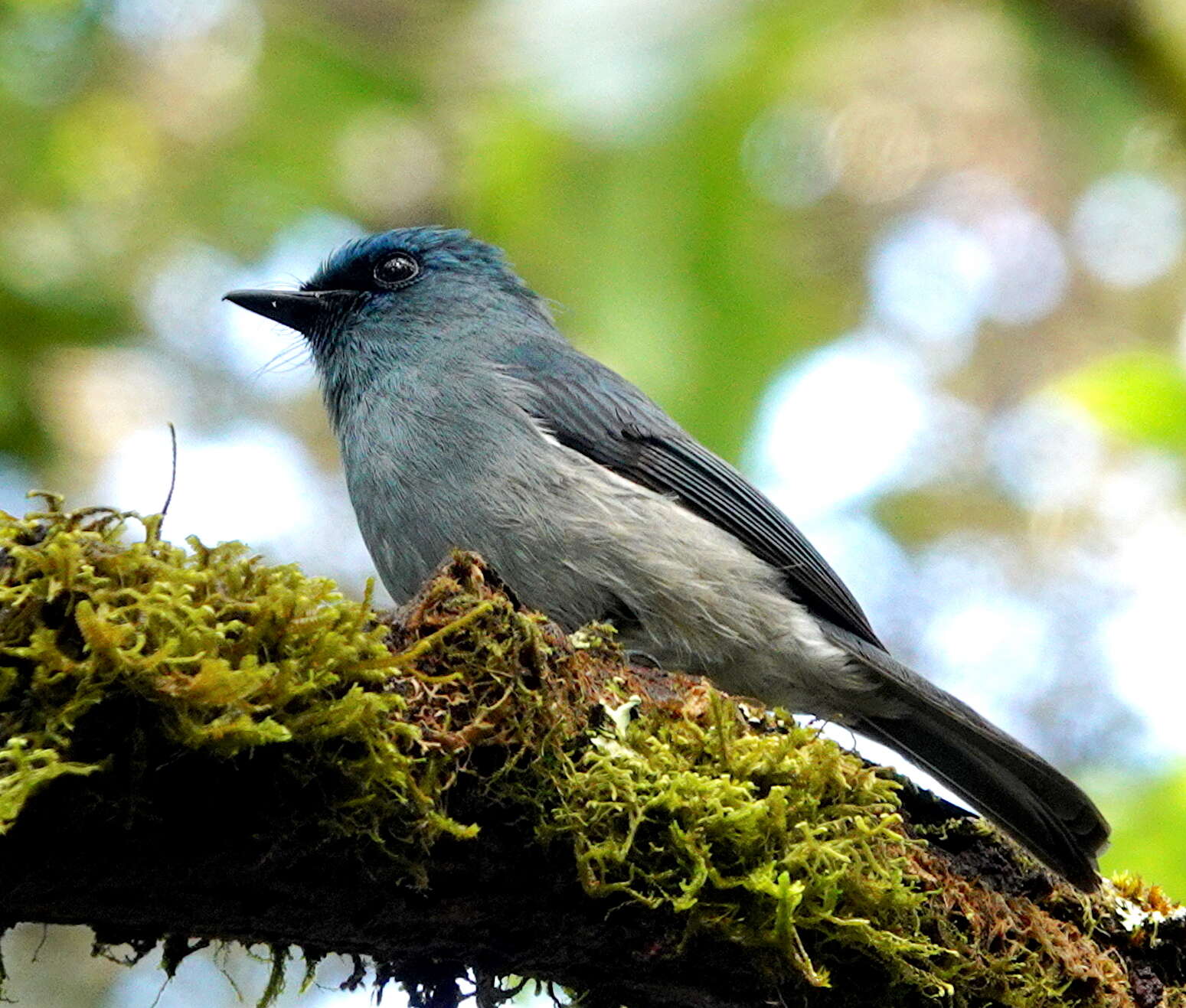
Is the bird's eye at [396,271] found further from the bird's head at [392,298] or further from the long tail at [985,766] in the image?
the long tail at [985,766]

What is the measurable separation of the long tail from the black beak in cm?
237

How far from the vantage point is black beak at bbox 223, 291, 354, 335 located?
6.00 m

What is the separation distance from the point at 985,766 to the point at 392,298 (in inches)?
116

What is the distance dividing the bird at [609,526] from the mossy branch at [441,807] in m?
1.15

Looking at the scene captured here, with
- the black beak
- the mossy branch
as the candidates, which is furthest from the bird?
the mossy branch

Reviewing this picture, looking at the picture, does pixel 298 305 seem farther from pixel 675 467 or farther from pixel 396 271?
pixel 675 467

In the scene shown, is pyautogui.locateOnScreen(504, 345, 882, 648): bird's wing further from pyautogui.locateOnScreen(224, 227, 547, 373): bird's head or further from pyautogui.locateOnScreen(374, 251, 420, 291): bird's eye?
pyautogui.locateOnScreen(374, 251, 420, 291): bird's eye

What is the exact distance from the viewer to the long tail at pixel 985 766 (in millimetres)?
4184

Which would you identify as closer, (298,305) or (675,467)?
(675,467)

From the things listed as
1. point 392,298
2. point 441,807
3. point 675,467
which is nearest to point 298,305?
point 392,298

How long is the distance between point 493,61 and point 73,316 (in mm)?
2123

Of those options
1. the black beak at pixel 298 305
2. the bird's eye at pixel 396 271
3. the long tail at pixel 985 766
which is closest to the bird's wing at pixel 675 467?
the long tail at pixel 985 766

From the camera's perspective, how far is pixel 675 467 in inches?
216

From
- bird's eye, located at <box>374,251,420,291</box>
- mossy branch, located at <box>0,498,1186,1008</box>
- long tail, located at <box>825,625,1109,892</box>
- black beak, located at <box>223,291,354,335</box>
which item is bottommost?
mossy branch, located at <box>0,498,1186,1008</box>
